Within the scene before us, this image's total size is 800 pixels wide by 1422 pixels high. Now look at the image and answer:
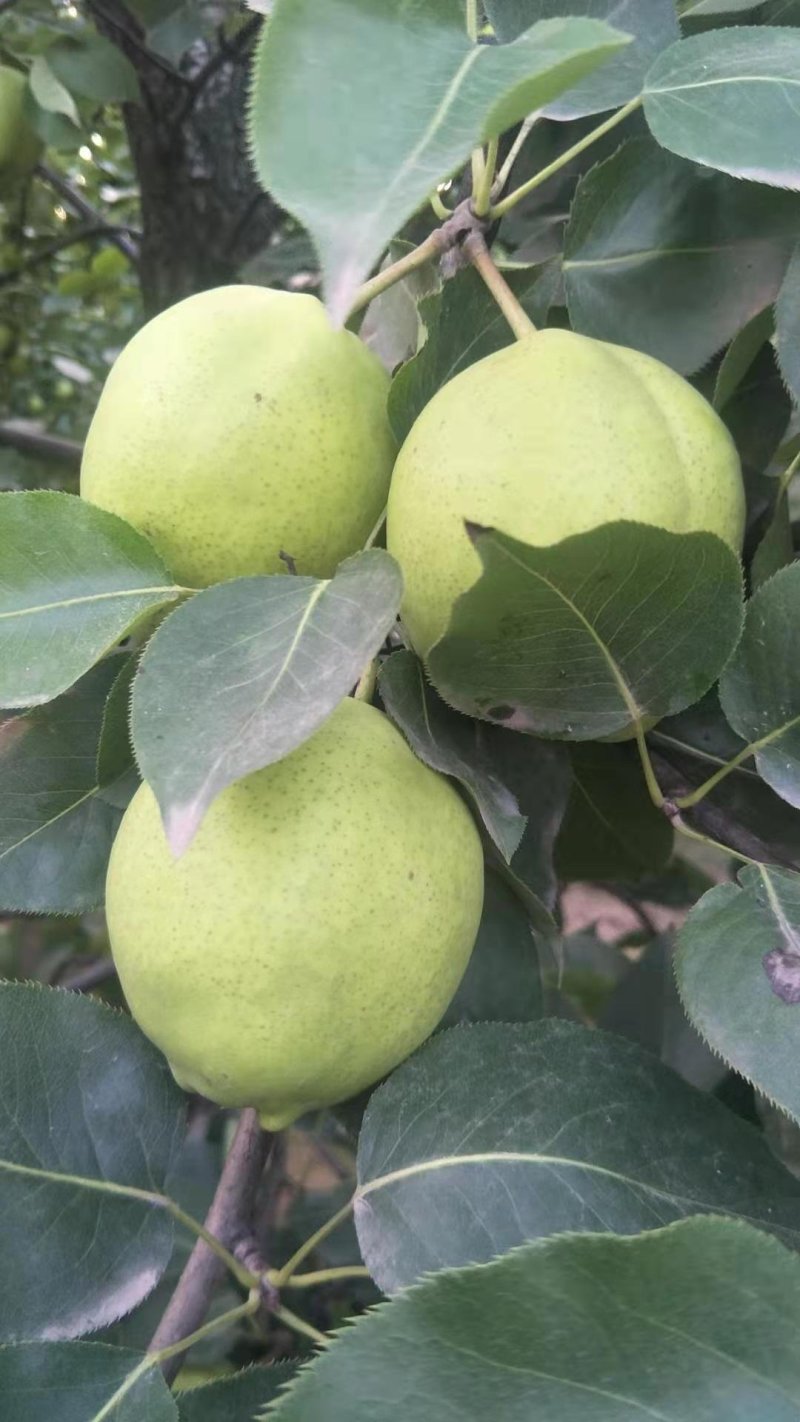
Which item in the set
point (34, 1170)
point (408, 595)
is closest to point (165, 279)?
point (408, 595)

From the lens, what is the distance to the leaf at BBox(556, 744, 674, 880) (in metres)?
0.80

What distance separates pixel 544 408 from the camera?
1.78ft

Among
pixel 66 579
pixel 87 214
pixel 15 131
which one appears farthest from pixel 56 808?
pixel 87 214

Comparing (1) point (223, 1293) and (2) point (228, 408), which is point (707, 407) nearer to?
(2) point (228, 408)

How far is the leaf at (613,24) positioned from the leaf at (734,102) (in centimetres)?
3

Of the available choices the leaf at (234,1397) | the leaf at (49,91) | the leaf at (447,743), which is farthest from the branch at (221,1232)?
the leaf at (49,91)

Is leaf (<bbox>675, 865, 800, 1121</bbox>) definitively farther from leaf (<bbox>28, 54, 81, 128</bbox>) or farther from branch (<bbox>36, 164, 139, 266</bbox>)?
branch (<bbox>36, 164, 139, 266</bbox>)

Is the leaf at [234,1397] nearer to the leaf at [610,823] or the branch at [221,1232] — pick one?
the branch at [221,1232]

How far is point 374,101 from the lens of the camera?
403 mm

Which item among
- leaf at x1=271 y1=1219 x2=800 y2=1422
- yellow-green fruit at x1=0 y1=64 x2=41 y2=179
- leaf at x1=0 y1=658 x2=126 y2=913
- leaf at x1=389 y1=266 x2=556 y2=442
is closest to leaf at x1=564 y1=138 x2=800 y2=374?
leaf at x1=389 y1=266 x2=556 y2=442

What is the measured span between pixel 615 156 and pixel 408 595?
1.00 feet

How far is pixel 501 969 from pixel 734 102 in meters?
0.51

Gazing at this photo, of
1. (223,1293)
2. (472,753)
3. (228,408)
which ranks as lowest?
(223,1293)

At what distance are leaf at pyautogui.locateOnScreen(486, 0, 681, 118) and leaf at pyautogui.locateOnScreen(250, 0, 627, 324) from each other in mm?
168
